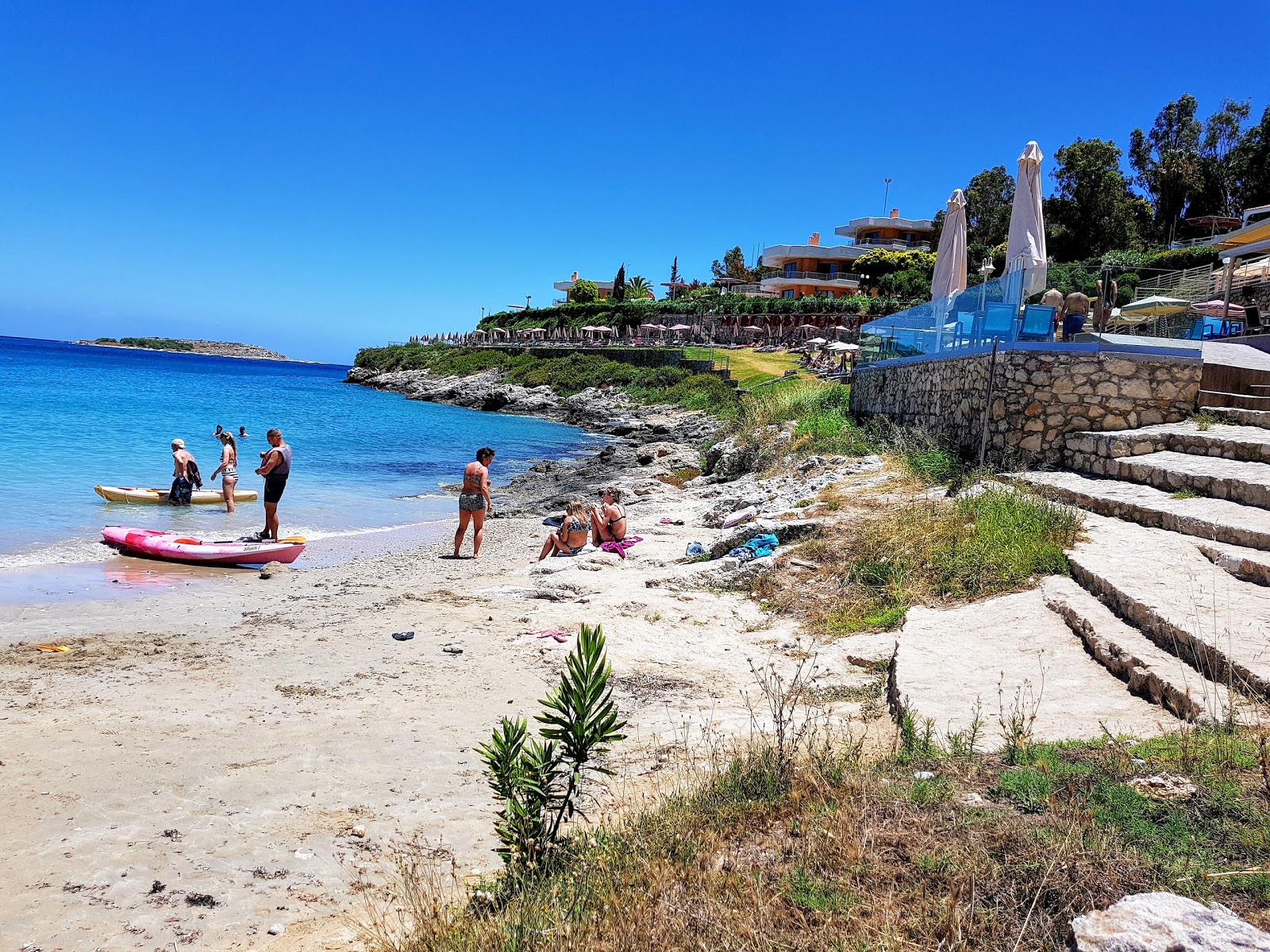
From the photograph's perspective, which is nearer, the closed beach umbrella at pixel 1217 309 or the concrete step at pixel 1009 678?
the concrete step at pixel 1009 678

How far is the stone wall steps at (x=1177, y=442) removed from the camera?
9203 mm

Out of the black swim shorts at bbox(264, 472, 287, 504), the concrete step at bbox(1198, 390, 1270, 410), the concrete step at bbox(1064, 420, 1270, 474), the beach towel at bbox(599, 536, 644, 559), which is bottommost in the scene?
the beach towel at bbox(599, 536, 644, 559)

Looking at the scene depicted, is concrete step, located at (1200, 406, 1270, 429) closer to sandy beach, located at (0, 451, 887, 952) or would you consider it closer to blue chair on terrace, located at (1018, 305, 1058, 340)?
blue chair on terrace, located at (1018, 305, 1058, 340)

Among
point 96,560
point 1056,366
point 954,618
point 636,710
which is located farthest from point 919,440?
point 96,560

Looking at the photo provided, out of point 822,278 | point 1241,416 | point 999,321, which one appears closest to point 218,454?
point 999,321

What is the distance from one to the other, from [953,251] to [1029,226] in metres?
4.54

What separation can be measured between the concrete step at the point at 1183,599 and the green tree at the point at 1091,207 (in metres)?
46.8

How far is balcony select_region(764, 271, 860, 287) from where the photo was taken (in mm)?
65875

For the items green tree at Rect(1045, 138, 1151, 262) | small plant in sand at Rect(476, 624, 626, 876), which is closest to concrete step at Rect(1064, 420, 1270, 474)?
small plant in sand at Rect(476, 624, 626, 876)

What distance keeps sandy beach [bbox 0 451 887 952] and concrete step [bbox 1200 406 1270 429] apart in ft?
22.7

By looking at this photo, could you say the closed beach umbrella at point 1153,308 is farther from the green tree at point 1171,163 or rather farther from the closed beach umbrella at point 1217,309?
the green tree at point 1171,163

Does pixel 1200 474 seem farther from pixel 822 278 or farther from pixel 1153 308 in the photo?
pixel 822 278

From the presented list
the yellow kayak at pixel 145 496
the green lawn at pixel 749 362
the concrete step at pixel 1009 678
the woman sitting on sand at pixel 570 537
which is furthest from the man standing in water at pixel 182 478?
the green lawn at pixel 749 362

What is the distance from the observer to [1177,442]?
10109 mm
